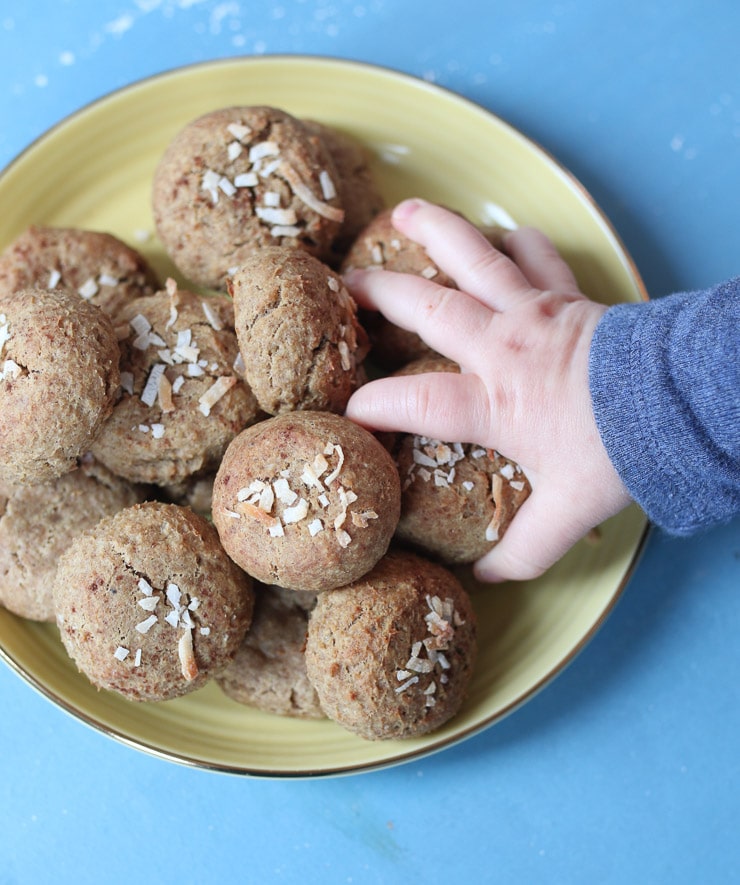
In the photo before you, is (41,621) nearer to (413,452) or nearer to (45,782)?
(45,782)

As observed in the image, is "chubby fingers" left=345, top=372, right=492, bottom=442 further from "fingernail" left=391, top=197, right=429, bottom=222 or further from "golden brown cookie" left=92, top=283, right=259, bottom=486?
"fingernail" left=391, top=197, right=429, bottom=222

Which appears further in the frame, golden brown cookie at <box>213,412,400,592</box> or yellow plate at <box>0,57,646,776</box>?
yellow plate at <box>0,57,646,776</box>

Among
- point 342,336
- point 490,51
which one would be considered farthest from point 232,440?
point 490,51

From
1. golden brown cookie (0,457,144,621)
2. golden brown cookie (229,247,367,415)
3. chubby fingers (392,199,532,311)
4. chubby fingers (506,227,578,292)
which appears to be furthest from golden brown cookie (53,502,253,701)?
chubby fingers (506,227,578,292)

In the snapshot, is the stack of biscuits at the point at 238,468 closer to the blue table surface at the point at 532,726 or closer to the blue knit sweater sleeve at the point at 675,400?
the blue knit sweater sleeve at the point at 675,400

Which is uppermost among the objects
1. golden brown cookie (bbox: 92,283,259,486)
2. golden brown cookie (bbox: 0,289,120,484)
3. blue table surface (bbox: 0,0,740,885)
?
golden brown cookie (bbox: 0,289,120,484)

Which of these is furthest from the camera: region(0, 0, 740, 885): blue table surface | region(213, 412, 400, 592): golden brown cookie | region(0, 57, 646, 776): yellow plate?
region(0, 0, 740, 885): blue table surface

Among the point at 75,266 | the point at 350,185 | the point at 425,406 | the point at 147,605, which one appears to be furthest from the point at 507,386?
the point at 75,266
